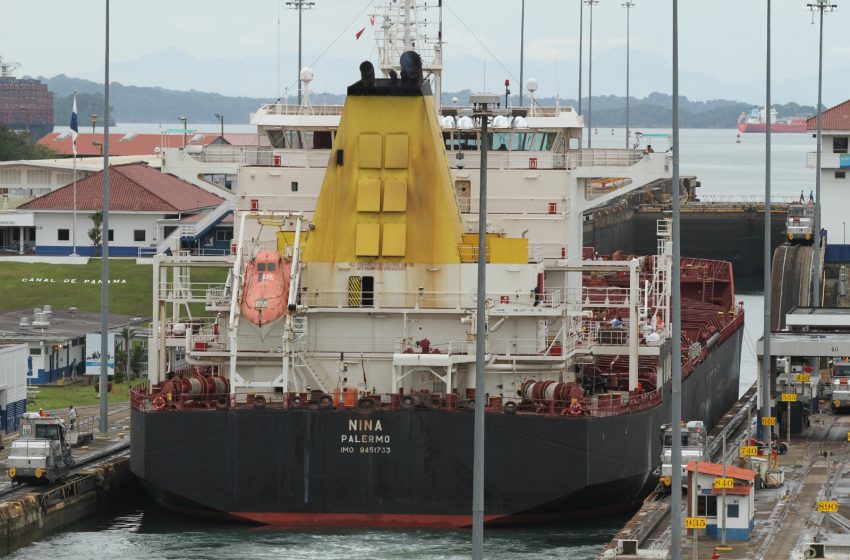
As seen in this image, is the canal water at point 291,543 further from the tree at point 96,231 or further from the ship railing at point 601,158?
the tree at point 96,231

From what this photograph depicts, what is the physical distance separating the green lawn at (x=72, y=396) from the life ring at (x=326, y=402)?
17.3 m

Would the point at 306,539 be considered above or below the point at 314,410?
below

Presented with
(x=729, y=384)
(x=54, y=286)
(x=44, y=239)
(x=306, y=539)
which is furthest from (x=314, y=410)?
(x=44, y=239)

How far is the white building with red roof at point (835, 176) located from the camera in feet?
289

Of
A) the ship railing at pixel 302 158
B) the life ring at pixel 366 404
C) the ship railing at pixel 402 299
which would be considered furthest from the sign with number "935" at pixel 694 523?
the ship railing at pixel 302 158

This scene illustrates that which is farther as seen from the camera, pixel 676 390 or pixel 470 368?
pixel 470 368

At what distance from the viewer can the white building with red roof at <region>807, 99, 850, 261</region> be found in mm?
87938

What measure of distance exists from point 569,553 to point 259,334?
8.53 meters

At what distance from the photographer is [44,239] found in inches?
3772

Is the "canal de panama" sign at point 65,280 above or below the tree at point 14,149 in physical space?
below

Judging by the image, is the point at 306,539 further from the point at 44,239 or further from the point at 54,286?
the point at 44,239

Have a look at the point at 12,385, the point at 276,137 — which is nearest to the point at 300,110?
the point at 276,137

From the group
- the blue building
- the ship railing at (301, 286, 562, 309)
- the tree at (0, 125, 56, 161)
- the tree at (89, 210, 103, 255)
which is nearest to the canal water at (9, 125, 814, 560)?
the ship railing at (301, 286, 562, 309)

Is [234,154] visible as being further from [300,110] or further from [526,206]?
[526,206]
